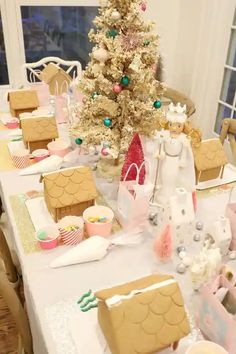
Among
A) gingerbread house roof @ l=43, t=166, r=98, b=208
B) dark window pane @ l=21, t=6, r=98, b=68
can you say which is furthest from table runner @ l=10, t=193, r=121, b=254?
dark window pane @ l=21, t=6, r=98, b=68

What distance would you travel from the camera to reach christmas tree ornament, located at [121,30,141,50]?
54.1 inches

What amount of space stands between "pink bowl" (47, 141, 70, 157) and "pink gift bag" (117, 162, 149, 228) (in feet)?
1.76

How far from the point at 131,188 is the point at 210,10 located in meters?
2.17

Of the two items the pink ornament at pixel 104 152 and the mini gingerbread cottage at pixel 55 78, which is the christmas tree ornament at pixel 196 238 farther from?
the mini gingerbread cottage at pixel 55 78

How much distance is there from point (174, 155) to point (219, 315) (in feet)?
2.17

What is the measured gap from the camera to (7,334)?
176 centimetres

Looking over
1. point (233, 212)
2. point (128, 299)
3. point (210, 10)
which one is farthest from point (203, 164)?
point (210, 10)

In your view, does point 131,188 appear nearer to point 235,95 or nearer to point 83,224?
point 83,224

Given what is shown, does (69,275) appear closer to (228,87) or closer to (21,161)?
(21,161)

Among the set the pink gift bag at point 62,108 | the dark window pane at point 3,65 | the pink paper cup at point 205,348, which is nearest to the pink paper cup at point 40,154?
the pink gift bag at point 62,108

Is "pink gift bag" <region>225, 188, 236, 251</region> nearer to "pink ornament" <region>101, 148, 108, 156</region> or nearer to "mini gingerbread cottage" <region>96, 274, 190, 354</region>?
"mini gingerbread cottage" <region>96, 274, 190, 354</region>

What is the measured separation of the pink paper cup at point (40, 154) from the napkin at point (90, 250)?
668 millimetres

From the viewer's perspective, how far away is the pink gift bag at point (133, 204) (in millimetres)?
1229

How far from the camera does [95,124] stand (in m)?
1.49
